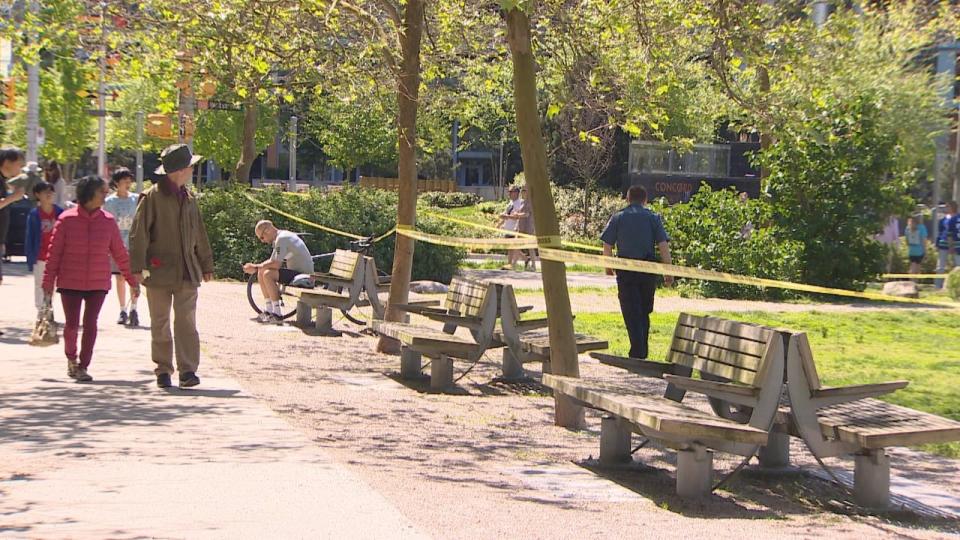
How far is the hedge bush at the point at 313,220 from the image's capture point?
2094cm

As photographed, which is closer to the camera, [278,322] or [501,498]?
[501,498]

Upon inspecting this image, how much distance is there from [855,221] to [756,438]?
1512 centimetres

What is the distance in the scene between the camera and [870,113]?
2059cm

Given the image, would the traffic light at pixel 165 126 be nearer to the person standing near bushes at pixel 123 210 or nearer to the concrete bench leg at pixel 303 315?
the concrete bench leg at pixel 303 315

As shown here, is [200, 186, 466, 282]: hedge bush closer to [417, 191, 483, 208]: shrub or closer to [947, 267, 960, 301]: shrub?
[947, 267, 960, 301]: shrub

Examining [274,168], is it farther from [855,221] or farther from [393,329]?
[393,329]

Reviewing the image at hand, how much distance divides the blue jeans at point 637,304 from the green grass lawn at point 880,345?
49 cm

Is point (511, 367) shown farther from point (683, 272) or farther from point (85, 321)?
point (85, 321)

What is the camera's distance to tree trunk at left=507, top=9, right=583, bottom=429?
878 centimetres

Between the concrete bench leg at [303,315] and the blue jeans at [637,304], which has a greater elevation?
the blue jeans at [637,304]

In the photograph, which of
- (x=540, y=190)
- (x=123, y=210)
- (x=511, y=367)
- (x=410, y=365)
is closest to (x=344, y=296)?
(x=123, y=210)

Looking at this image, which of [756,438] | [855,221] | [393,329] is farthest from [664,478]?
[855,221]

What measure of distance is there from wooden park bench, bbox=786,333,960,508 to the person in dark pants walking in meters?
4.98

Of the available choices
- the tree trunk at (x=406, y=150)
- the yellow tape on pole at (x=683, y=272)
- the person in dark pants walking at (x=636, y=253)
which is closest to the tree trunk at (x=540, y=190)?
the yellow tape on pole at (x=683, y=272)
